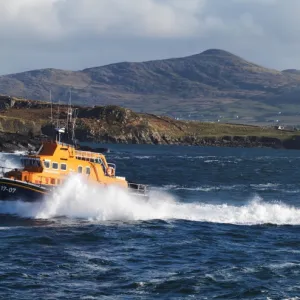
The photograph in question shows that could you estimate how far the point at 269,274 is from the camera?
A: 103 ft

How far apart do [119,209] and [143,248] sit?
36.6ft

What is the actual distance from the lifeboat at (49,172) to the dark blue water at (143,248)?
741 mm

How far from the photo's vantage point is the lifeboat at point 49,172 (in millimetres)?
45188

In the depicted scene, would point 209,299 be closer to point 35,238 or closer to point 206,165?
point 35,238

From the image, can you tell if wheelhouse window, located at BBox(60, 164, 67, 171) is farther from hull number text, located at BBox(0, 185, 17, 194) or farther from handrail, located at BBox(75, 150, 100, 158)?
hull number text, located at BBox(0, 185, 17, 194)

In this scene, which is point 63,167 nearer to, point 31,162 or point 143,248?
point 31,162

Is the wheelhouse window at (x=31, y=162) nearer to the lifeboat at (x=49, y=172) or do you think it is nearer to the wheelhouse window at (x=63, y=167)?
the lifeboat at (x=49, y=172)

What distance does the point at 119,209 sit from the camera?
47.6 m

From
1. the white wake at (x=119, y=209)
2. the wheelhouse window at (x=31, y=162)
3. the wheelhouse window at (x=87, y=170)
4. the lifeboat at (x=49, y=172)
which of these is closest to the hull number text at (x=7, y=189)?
the lifeboat at (x=49, y=172)

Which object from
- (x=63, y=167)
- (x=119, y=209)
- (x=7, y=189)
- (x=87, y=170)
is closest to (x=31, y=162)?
(x=63, y=167)

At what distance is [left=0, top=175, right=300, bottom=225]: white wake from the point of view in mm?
45625

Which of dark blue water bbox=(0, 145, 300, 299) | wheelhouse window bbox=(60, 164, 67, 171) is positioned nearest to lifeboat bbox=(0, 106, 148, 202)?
wheelhouse window bbox=(60, 164, 67, 171)

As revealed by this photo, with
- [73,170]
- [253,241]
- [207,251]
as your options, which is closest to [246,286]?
[207,251]

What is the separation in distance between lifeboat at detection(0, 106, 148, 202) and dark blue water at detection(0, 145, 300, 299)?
0.74m
